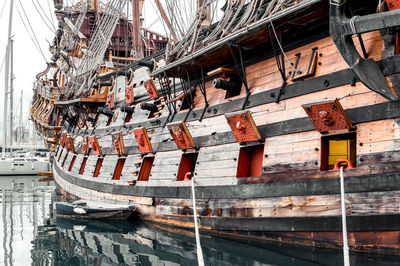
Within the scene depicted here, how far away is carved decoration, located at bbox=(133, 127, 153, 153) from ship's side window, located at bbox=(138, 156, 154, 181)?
14.8 inches

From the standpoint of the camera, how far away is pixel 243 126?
8750mm

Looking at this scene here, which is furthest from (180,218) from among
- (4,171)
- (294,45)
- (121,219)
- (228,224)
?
(4,171)

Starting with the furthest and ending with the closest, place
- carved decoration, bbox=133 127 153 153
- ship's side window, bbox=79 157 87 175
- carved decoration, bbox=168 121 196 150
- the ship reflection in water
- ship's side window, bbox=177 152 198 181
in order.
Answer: ship's side window, bbox=79 157 87 175, carved decoration, bbox=133 127 153 153, ship's side window, bbox=177 152 198 181, carved decoration, bbox=168 121 196 150, the ship reflection in water

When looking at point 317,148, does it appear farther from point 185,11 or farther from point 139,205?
point 185,11

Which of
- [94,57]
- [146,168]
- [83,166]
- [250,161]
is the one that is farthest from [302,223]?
[94,57]

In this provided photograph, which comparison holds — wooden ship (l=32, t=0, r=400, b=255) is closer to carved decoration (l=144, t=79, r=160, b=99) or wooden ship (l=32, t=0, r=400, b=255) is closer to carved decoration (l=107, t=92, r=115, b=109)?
carved decoration (l=144, t=79, r=160, b=99)

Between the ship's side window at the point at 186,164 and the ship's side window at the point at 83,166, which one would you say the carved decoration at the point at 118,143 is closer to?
the ship's side window at the point at 186,164

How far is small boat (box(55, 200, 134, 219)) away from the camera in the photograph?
12031 mm

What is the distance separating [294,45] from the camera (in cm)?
852

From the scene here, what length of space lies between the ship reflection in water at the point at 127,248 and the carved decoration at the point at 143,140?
7.36 ft

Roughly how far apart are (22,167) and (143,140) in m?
32.5

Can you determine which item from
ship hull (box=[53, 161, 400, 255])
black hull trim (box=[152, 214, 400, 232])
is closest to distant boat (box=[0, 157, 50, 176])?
ship hull (box=[53, 161, 400, 255])

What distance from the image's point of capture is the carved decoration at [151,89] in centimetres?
1327

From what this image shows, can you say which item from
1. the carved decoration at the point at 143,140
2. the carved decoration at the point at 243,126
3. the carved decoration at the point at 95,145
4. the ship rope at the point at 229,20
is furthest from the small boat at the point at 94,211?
the carved decoration at the point at 243,126
